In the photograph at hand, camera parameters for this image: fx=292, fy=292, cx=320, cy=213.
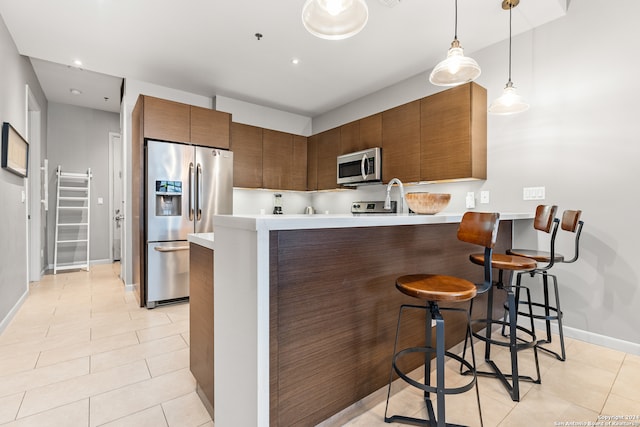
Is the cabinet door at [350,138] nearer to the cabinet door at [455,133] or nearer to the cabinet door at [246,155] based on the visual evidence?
the cabinet door at [455,133]

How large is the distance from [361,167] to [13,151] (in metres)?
3.62

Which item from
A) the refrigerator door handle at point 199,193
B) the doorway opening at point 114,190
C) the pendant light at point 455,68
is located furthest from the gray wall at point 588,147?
the doorway opening at point 114,190

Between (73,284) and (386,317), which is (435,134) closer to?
(386,317)

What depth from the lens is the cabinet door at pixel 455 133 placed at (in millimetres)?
2795

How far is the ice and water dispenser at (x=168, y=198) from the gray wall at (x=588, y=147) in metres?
3.42

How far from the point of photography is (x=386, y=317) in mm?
1574

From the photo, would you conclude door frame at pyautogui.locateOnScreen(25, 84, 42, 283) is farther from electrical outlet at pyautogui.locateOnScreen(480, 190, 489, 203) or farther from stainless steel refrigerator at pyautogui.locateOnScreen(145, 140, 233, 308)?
electrical outlet at pyautogui.locateOnScreen(480, 190, 489, 203)

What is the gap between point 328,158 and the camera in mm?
4520

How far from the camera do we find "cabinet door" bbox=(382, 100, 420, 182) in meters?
3.26

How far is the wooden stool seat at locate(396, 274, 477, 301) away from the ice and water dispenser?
2.82m

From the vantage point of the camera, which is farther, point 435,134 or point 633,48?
point 435,134

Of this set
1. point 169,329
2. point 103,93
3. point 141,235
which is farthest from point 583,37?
point 103,93

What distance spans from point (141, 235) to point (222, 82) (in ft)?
7.12

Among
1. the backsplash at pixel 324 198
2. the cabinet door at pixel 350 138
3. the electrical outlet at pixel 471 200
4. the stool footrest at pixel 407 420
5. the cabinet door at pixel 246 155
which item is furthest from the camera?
the cabinet door at pixel 246 155
